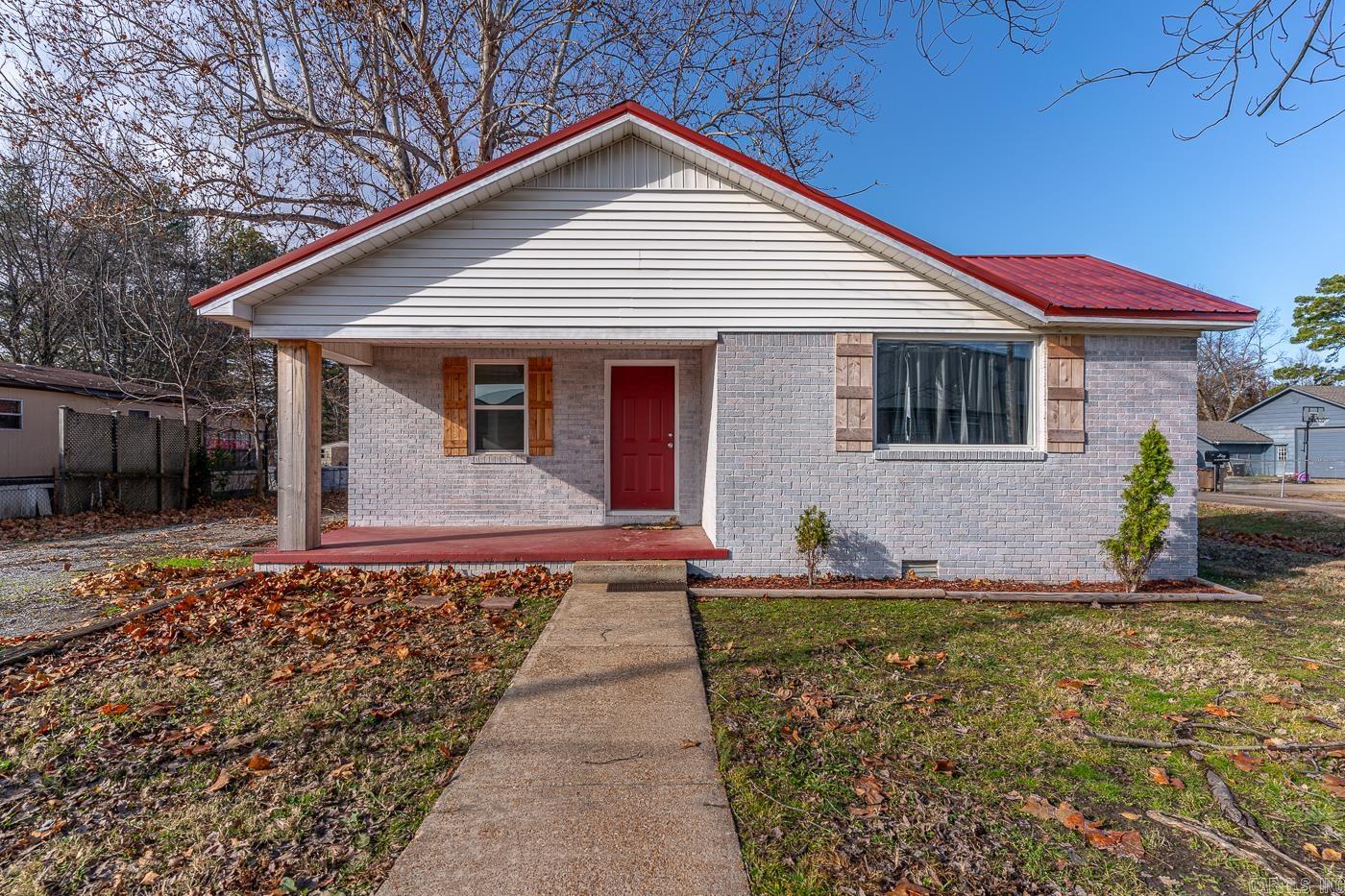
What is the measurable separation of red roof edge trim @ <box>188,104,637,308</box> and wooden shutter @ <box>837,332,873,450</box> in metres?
3.69

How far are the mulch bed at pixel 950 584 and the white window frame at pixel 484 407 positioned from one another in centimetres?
378

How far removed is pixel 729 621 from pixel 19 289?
96.7ft

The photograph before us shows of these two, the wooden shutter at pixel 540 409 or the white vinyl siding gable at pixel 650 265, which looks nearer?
the white vinyl siding gable at pixel 650 265

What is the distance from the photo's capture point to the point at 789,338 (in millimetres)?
7293

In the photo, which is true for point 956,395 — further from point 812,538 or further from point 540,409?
point 540,409

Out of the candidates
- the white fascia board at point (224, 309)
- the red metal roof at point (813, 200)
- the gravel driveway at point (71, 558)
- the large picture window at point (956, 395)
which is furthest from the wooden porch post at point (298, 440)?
the large picture window at point (956, 395)

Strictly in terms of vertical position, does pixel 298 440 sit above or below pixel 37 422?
below

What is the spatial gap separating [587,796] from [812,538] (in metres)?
4.51

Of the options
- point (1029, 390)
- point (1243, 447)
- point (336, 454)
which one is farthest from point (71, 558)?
point (1243, 447)

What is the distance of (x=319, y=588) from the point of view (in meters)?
6.68

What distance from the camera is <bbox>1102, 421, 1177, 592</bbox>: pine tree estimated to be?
21.7 feet

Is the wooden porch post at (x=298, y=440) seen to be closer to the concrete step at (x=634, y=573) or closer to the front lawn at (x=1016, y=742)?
the concrete step at (x=634, y=573)

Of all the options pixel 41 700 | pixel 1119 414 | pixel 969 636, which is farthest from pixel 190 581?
→ pixel 1119 414

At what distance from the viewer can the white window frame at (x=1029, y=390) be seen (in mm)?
7316
